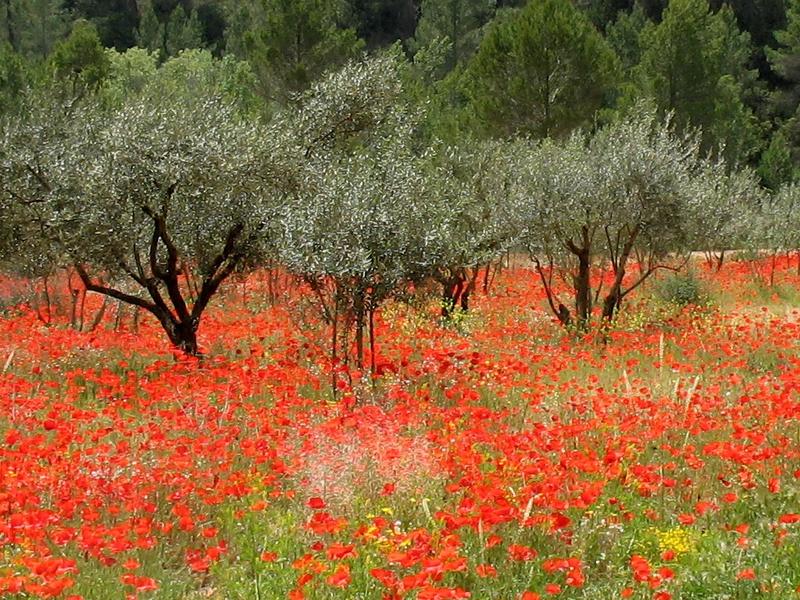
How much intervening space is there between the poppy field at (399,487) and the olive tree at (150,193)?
6.92 feet

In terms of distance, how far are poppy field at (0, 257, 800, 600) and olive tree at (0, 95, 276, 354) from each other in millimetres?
2108

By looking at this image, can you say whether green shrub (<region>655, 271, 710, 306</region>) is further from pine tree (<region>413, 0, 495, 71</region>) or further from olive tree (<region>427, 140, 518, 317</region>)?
pine tree (<region>413, 0, 495, 71</region>)

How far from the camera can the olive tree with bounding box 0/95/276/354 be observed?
475 inches

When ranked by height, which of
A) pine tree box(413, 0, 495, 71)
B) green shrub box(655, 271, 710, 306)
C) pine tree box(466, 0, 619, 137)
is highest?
pine tree box(413, 0, 495, 71)

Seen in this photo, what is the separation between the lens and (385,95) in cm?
1694

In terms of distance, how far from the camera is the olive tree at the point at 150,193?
12055 mm

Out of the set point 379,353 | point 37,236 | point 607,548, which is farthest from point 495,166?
point 607,548

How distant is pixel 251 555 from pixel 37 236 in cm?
943

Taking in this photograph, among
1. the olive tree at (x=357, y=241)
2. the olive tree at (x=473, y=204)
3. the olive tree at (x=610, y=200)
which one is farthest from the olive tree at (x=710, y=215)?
the olive tree at (x=357, y=241)

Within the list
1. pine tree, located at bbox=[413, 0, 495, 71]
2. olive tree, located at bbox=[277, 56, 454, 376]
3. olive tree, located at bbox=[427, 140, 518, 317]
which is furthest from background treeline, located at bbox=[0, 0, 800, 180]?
olive tree, located at bbox=[277, 56, 454, 376]

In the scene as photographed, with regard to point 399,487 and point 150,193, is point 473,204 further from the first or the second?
point 399,487

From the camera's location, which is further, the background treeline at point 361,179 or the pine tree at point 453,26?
the pine tree at point 453,26

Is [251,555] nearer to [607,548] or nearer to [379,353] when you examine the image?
[607,548]

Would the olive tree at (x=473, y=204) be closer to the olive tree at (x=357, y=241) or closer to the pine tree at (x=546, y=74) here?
the olive tree at (x=357, y=241)
